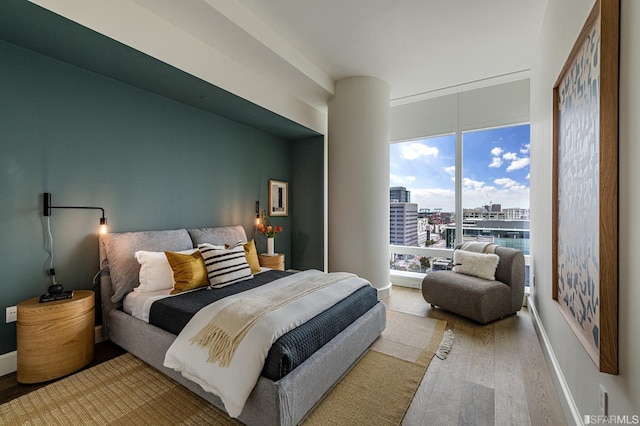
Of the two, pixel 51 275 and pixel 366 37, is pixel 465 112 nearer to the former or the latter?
pixel 366 37

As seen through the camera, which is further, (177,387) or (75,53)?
(75,53)

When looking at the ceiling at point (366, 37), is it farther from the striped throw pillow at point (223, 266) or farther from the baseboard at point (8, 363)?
the baseboard at point (8, 363)

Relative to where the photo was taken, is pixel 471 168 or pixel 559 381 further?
pixel 471 168

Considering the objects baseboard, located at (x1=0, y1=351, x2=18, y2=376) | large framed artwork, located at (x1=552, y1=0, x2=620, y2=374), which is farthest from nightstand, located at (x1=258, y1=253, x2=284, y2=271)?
large framed artwork, located at (x1=552, y1=0, x2=620, y2=374)

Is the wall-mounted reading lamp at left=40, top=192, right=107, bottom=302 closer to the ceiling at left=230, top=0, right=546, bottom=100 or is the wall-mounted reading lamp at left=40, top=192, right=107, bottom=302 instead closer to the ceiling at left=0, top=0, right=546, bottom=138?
the ceiling at left=0, top=0, right=546, bottom=138

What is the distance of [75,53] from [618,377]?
383 cm

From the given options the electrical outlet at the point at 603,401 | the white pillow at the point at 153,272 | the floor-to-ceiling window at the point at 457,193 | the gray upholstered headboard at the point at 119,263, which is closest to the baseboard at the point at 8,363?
the gray upholstered headboard at the point at 119,263

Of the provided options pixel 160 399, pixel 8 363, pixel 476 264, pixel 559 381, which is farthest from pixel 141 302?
pixel 476 264

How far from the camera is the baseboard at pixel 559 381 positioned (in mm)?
1572

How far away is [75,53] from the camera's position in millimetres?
2275

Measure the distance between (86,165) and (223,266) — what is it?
152 centimetres

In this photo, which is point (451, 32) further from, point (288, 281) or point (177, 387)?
point (177, 387)

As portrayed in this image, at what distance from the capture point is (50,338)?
205 centimetres

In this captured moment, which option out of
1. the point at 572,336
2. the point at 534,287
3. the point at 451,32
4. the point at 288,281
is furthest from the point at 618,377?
the point at 451,32
